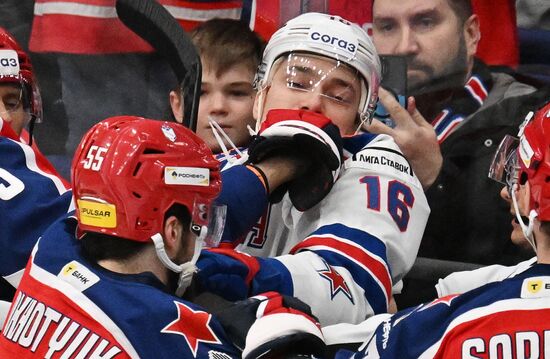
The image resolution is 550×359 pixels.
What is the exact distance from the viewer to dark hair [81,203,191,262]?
2068 mm

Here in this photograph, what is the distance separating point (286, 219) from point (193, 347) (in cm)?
79

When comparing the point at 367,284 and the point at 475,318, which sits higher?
the point at 475,318

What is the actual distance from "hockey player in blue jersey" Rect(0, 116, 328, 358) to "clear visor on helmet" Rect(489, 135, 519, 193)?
41 cm

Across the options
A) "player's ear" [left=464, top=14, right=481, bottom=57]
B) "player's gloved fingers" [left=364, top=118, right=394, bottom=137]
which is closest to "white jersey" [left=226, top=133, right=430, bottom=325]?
"player's gloved fingers" [left=364, top=118, right=394, bottom=137]

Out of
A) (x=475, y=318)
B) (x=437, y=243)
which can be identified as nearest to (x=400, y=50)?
(x=437, y=243)

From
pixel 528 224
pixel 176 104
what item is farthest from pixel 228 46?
pixel 528 224

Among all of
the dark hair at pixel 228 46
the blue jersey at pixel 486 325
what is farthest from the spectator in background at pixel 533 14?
the blue jersey at pixel 486 325

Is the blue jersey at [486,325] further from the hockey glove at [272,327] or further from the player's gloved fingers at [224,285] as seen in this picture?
the player's gloved fingers at [224,285]

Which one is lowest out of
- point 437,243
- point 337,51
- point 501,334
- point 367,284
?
point 437,243

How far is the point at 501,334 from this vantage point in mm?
1896

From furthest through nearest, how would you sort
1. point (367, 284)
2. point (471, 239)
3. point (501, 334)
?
point (471, 239), point (367, 284), point (501, 334)

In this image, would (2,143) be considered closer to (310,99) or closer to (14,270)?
(14,270)

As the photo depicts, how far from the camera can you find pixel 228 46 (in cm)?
314

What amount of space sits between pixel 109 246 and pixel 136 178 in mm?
118
